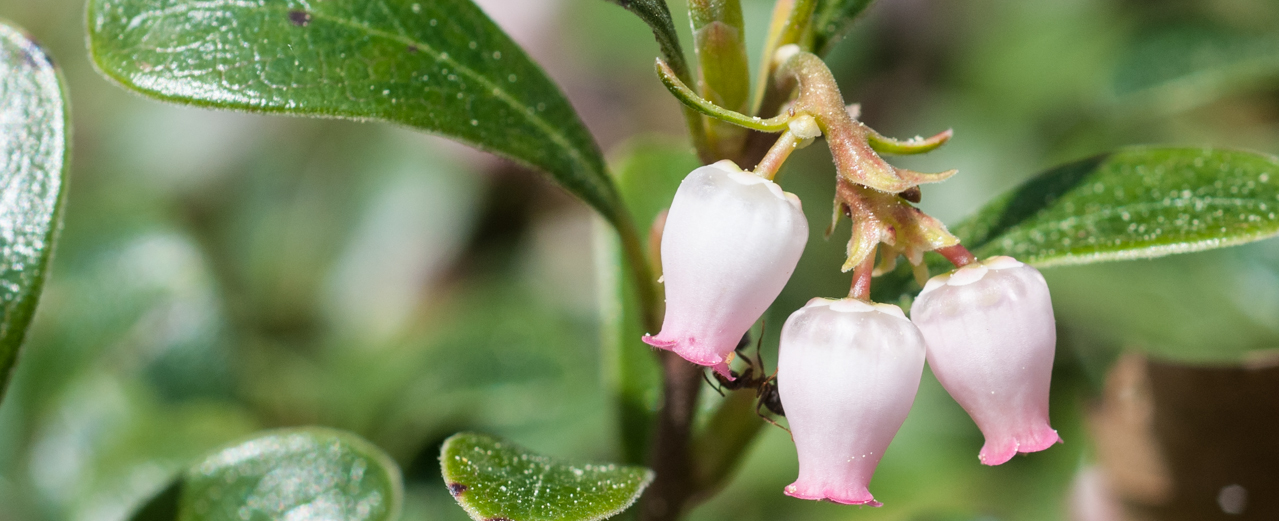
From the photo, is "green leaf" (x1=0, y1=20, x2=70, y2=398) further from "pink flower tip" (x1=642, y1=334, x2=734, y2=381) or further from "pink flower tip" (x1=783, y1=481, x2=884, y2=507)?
"pink flower tip" (x1=783, y1=481, x2=884, y2=507)

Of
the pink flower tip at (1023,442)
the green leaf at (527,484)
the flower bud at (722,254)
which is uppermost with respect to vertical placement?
the flower bud at (722,254)

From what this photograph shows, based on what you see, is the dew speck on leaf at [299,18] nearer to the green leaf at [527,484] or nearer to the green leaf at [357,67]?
the green leaf at [357,67]

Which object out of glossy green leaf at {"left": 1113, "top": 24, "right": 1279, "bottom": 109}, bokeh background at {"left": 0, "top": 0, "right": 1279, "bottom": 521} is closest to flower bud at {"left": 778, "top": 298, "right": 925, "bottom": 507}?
bokeh background at {"left": 0, "top": 0, "right": 1279, "bottom": 521}

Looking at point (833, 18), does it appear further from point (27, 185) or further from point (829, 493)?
point (27, 185)

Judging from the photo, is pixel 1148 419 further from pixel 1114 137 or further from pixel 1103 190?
pixel 1114 137

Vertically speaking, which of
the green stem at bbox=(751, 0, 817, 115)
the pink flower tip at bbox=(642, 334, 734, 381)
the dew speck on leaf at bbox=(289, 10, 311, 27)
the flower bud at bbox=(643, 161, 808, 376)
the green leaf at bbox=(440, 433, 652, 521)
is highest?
the dew speck on leaf at bbox=(289, 10, 311, 27)

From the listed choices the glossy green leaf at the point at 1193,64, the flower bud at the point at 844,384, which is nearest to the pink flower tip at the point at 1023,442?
the flower bud at the point at 844,384

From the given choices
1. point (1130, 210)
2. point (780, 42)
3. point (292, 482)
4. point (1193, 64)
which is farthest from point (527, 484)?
point (1193, 64)
